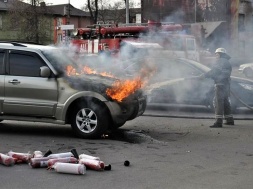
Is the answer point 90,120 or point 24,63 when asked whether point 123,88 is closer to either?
point 90,120

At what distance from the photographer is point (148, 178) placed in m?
6.06

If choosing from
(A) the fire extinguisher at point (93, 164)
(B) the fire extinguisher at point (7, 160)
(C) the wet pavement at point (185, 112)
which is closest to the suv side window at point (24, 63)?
(B) the fire extinguisher at point (7, 160)

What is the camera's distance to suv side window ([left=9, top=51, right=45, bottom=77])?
8.98 metres

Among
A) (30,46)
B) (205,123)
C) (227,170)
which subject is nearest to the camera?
(227,170)

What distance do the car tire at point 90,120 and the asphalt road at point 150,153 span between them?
177mm

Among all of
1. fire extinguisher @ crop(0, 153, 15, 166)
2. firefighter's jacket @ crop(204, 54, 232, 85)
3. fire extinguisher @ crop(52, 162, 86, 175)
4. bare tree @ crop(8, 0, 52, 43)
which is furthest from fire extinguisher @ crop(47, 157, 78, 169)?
bare tree @ crop(8, 0, 52, 43)

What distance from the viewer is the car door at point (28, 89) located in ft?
28.9

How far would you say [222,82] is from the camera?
10539 millimetres

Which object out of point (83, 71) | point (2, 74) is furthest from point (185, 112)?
point (2, 74)

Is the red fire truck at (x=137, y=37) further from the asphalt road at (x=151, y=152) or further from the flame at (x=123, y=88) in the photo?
the flame at (x=123, y=88)

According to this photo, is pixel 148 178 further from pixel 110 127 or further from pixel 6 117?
pixel 6 117

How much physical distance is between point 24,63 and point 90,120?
5.65 ft

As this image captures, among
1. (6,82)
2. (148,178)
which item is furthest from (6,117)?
(148,178)

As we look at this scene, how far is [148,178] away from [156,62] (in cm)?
583
